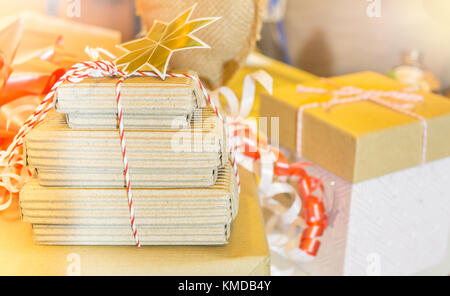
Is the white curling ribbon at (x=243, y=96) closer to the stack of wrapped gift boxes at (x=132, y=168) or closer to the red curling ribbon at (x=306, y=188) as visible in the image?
the red curling ribbon at (x=306, y=188)

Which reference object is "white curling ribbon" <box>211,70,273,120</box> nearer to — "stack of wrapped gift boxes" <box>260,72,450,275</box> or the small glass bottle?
"stack of wrapped gift boxes" <box>260,72,450,275</box>

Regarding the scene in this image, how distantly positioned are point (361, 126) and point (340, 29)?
3.16 feet

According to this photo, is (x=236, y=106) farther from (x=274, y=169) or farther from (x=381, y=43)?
(x=381, y=43)

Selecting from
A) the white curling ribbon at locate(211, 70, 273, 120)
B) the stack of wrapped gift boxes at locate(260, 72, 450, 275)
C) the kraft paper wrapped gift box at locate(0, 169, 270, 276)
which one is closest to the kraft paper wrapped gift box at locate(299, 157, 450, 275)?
the stack of wrapped gift boxes at locate(260, 72, 450, 275)

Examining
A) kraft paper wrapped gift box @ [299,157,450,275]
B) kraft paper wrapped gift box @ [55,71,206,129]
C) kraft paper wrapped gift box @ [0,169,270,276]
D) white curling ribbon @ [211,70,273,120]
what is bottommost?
kraft paper wrapped gift box @ [299,157,450,275]

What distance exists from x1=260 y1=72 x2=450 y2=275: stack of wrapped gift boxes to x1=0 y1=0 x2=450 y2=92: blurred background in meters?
0.54

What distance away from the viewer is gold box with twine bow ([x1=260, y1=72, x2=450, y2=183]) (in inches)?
30.2

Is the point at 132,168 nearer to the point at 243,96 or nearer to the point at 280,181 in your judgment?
the point at 243,96

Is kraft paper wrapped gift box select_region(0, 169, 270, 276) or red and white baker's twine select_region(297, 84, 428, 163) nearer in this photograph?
kraft paper wrapped gift box select_region(0, 169, 270, 276)

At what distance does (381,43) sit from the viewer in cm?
153

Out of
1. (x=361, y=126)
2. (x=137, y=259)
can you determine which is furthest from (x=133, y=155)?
(x=361, y=126)

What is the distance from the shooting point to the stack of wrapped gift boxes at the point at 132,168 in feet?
1.68

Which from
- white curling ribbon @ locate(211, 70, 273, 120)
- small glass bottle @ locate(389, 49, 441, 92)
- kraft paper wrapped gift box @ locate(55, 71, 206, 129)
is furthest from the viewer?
small glass bottle @ locate(389, 49, 441, 92)

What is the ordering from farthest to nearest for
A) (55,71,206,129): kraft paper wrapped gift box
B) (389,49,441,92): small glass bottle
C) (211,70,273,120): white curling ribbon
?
(389,49,441,92): small glass bottle
(211,70,273,120): white curling ribbon
(55,71,206,129): kraft paper wrapped gift box
